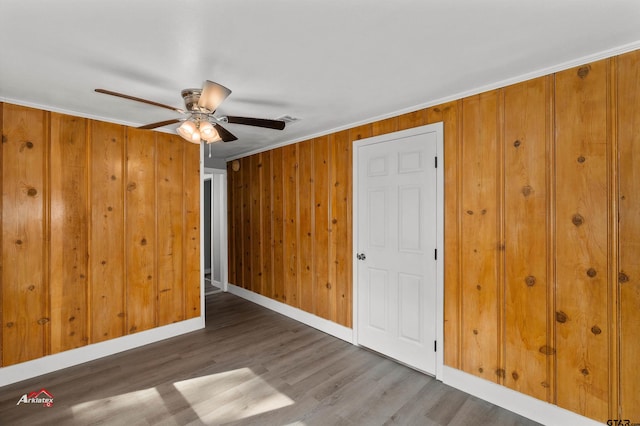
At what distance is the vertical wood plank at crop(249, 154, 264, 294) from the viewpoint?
4551 mm

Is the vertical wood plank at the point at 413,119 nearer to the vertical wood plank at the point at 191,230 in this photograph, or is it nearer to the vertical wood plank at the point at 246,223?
the vertical wood plank at the point at 191,230

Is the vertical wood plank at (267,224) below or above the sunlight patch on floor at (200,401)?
above

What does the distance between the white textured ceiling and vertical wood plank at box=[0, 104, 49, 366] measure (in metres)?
0.26

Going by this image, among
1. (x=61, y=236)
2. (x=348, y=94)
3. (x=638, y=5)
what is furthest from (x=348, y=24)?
(x=61, y=236)

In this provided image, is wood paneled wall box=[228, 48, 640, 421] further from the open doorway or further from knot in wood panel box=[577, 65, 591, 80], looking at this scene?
the open doorway

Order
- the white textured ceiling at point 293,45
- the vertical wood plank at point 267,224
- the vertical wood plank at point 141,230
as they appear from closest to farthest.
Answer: the white textured ceiling at point 293,45
the vertical wood plank at point 141,230
the vertical wood plank at point 267,224

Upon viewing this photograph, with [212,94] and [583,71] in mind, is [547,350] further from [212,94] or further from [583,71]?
[212,94]

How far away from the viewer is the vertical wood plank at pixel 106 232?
295 centimetres

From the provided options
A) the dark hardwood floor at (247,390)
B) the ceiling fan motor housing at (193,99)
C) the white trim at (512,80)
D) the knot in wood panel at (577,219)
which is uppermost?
the white trim at (512,80)

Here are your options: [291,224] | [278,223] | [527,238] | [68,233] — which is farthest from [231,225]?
[527,238]

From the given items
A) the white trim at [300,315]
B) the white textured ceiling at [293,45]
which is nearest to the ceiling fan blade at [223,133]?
the white textured ceiling at [293,45]

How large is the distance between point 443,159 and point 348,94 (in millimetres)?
1006

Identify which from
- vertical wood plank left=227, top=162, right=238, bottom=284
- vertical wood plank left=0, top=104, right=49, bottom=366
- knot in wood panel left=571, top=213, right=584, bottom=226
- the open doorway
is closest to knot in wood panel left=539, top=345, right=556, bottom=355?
knot in wood panel left=571, top=213, right=584, bottom=226

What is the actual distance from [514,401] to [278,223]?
3.19 meters
